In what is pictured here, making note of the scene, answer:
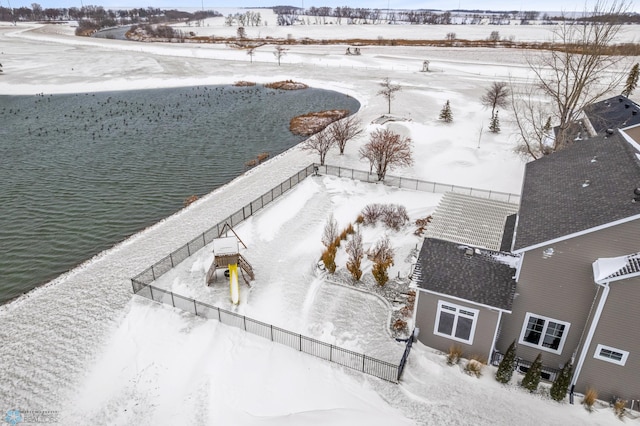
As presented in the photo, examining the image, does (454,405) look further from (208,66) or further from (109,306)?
(208,66)

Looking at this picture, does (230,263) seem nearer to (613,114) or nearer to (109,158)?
(109,158)

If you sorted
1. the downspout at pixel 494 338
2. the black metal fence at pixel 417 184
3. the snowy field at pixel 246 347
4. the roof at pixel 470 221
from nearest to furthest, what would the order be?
1. the snowy field at pixel 246 347
2. the downspout at pixel 494 338
3. the roof at pixel 470 221
4. the black metal fence at pixel 417 184

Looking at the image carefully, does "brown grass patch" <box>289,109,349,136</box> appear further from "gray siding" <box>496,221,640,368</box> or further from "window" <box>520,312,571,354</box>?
"window" <box>520,312,571,354</box>

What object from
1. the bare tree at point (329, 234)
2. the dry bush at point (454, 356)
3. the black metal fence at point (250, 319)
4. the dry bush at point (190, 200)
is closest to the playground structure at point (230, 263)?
the black metal fence at point (250, 319)

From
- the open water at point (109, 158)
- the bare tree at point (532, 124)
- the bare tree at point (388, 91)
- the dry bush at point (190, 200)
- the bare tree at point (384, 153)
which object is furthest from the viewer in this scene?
the bare tree at point (388, 91)

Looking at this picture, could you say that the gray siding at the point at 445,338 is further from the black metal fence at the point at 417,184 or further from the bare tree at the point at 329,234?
the black metal fence at the point at 417,184

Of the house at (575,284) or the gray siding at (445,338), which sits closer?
the house at (575,284)

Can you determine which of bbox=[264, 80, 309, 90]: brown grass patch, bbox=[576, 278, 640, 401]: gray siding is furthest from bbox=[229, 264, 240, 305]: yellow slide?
bbox=[264, 80, 309, 90]: brown grass patch

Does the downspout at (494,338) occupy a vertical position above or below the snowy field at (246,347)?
above
